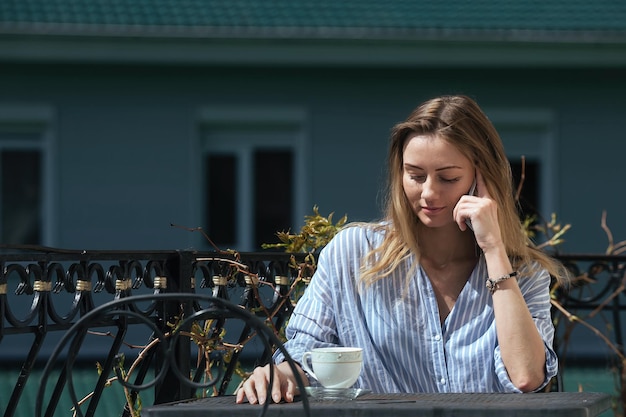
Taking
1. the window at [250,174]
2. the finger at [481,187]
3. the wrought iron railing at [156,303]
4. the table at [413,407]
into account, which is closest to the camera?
the table at [413,407]

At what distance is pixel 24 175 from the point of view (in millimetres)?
11914

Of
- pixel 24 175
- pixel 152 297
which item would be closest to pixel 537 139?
pixel 24 175

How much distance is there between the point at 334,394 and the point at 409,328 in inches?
21.6

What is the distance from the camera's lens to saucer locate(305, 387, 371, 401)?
2.38 m

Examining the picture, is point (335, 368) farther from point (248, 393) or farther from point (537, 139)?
point (537, 139)

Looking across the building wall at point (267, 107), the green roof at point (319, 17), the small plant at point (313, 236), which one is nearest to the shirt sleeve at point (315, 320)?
the small plant at point (313, 236)

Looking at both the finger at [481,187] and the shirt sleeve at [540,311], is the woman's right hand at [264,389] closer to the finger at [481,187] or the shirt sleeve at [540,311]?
the shirt sleeve at [540,311]

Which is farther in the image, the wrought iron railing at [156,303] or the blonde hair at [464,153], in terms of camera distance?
the blonde hair at [464,153]

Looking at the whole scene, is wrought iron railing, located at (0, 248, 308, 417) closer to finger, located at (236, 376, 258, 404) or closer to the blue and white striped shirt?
finger, located at (236, 376, 258, 404)

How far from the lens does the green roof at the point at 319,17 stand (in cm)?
1119

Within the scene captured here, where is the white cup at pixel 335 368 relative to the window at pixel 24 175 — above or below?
below

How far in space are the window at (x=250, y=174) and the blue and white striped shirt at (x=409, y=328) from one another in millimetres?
8770

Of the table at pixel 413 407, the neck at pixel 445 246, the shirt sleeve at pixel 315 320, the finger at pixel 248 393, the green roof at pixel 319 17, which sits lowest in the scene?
the table at pixel 413 407

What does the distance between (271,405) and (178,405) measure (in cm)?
18
